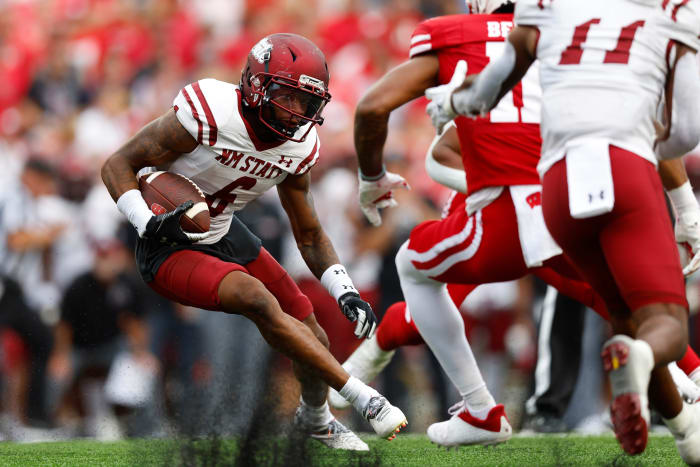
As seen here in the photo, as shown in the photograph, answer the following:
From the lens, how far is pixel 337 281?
15.0ft

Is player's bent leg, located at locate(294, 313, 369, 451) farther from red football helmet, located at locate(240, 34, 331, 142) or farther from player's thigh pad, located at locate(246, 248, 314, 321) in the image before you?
red football helmet, located at locate(240, 34, 331, 142)

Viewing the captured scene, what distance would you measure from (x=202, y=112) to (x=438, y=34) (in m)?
1.02

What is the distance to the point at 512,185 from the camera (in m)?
3.83

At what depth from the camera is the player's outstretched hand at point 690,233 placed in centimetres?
396

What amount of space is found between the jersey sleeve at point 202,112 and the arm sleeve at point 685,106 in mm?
1850

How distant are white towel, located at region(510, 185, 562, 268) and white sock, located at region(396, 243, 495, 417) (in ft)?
1.71

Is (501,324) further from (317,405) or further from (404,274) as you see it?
(404,274)

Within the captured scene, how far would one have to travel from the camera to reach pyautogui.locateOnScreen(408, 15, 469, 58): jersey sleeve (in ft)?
12.9

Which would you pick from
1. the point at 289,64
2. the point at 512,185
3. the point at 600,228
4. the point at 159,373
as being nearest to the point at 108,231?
the point at 159,373

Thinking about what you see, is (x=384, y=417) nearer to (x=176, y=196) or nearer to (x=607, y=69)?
(x=176, y=196)

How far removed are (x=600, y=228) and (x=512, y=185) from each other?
795 mm

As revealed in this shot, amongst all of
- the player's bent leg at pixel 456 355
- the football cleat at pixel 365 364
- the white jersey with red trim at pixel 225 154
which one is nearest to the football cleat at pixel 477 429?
the player's bent leg at pixel 456 355

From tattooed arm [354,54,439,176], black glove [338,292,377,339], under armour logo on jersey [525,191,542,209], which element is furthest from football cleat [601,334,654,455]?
black glove [338,292,377,339]

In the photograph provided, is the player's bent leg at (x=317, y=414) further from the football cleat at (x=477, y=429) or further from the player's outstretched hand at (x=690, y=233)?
the player's outstretched hand at (x=690, y=233)
